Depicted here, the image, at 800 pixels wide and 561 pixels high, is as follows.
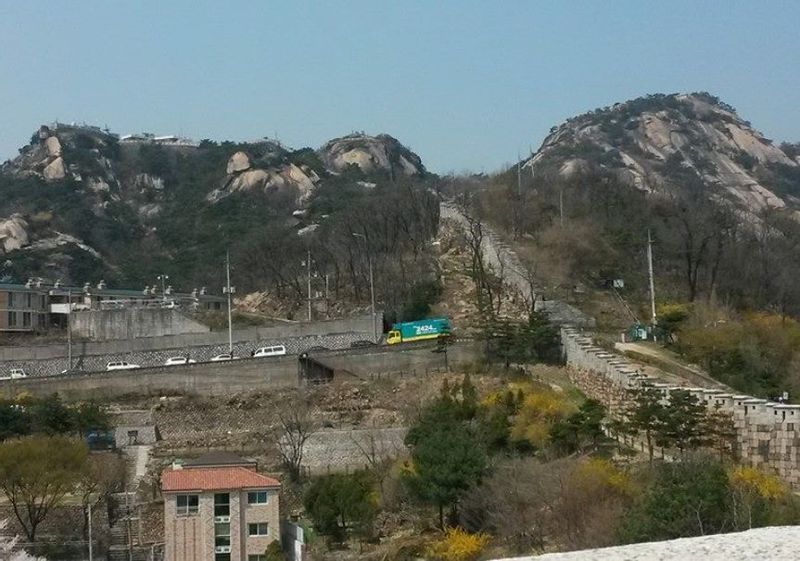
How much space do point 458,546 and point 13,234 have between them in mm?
60389

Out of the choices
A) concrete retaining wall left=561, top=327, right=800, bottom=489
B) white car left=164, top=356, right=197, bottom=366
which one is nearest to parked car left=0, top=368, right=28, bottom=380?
white car left=164, top=356, right=197, bottom=366

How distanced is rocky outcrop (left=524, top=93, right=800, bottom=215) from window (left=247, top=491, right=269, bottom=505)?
7178 centimetres

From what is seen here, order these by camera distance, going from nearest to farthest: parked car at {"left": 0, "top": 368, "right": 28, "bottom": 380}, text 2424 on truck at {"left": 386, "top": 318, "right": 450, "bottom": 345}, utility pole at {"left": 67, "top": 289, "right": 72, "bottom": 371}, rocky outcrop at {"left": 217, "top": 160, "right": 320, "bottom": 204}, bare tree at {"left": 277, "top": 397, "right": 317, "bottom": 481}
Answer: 1. bare tree at {"left": 277, "top": 397, "right": 317, "bottom": 481}
2. text 2424 on truck at {"left": 386, "top": 318, "right": 450, "bottom": 345}
3. parked car at {"left": 0, "top": 368, "right": 28, "bottom": 380}
4. utility pole at {"left": 67, "top": 289, "right": 72, "bottom": 371}
5. rocky outcrop at {"left": 217, "top": 160, "right": 320, "bottom": 204}

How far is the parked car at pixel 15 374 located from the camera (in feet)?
137

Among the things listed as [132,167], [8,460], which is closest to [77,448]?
[8,460]

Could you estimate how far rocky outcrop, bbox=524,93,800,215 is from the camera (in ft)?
352

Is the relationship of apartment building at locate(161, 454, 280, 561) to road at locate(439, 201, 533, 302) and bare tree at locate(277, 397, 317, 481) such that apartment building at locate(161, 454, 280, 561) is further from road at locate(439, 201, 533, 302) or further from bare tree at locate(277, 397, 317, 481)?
road at locate(439, 201, 533, 302)

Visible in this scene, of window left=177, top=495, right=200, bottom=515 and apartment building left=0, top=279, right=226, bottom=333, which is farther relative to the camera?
apartment building left=0, top=279, right=226, bottom=333

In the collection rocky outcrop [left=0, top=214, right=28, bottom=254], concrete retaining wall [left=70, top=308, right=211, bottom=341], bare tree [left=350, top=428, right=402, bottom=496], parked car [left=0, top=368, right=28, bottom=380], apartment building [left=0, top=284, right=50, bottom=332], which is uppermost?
rocky outcrop [left=0, top=214, right=28, bottom=254]

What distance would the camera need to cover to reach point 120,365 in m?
42.9

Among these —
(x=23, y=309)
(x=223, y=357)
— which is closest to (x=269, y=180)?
(x=23, y=309)

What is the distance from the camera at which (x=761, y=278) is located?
46.8 meters

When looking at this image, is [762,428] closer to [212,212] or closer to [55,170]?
[212,212]

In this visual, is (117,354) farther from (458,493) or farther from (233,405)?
(458,493)
